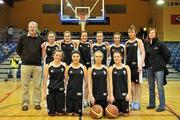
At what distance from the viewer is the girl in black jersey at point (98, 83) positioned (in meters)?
7.17

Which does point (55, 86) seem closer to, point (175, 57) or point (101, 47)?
point (101, 47)

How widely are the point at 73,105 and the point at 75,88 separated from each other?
34cm

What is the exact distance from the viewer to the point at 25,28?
27.9 metres

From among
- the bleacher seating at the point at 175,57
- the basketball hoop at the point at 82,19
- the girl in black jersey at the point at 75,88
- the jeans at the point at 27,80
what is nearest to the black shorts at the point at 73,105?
the girl in black jersey at the point at 75,88

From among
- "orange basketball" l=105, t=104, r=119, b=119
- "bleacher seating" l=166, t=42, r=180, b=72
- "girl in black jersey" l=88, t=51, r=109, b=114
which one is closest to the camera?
"orange basketball" l=105, t=104, r=119, b=119

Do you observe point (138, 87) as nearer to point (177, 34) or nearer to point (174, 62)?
point (174, 62)

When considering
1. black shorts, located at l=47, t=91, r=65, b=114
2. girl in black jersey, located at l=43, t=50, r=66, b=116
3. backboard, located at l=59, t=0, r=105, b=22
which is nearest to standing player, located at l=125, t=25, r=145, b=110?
girl in black jersey, located at l=43, t=50, r=66, b=116

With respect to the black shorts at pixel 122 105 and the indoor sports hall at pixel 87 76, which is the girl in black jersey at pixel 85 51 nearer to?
the indoor sports hall at pixel 87 76

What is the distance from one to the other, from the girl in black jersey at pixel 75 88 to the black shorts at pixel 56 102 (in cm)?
11

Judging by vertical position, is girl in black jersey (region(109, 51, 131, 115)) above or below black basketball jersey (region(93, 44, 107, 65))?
below

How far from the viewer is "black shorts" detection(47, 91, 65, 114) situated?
23.9 ft

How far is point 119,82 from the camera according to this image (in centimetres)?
726

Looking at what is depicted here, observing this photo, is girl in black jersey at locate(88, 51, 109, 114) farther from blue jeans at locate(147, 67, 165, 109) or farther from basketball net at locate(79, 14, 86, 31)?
basketball net at locate(79, 14, 86, 31)

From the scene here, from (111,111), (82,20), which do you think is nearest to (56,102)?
(111,111)
